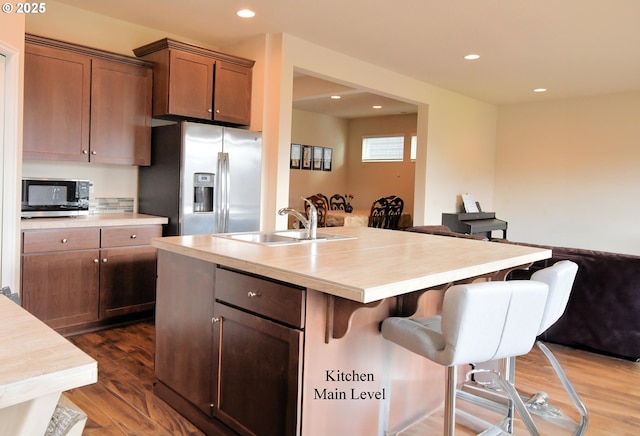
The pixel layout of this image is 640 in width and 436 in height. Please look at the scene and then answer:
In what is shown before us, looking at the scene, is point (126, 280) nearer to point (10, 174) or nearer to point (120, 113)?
point (10, 174)

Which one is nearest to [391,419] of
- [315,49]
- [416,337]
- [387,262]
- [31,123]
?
[416,337]

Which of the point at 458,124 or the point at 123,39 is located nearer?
the point at 123,39

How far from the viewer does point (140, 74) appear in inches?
157

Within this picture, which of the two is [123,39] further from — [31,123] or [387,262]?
[387,262]

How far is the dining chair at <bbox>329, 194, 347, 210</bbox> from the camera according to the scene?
890 centimetres

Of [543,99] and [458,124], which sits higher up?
[543,99]

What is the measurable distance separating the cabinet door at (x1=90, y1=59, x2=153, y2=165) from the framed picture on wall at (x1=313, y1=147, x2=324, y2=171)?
5.04 meters

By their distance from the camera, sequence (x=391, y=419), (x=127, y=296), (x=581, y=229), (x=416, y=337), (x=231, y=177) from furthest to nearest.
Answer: (x=581, y=229) < (x=231, y=177) < (x=127, y=296) < (x=391, y=419) < (x=416, y=337)

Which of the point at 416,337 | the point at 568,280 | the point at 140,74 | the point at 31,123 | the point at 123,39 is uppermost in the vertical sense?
the point at 123,39

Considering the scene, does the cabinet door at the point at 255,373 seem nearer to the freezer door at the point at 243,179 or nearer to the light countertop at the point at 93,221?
the light countertop at the point at 93,221

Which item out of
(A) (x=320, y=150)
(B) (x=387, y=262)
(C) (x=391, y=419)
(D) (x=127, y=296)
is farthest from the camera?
(A) (x=320, y=150)

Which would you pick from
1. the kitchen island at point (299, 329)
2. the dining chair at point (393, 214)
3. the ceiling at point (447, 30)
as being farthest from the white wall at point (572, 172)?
the kitchen island at point (299, 329)

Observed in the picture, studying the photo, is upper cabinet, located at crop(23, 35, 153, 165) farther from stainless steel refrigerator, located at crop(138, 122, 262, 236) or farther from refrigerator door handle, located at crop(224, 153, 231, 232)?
refrigerator door handle, located at crop(224, 153, 231, 232)

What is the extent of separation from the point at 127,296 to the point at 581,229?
20.5 feet
